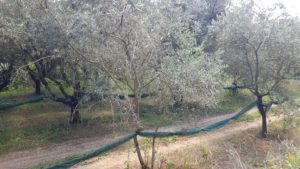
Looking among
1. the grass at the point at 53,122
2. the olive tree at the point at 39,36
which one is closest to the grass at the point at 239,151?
the grass at the point at 53,122

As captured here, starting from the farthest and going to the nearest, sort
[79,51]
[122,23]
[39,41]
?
[39,41] → [79,51] → [122,23]

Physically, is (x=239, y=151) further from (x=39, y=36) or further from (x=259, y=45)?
(x=39, y=36)

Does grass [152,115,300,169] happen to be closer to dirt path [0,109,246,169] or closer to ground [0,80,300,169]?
ground [0,80,300,169]

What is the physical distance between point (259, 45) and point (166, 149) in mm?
5993

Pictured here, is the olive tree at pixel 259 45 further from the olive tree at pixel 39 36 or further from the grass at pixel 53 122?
the olive tree at pixel 39 36

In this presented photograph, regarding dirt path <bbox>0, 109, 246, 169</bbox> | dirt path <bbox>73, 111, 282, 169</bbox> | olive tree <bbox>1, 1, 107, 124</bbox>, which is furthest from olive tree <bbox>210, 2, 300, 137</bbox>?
olive tree <bbox>1, 1, 107, 124</bbox>

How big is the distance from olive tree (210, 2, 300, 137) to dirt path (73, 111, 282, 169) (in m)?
1.84

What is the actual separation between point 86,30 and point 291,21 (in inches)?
378

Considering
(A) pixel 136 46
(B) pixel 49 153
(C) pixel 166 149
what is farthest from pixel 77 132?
(A) pixel 136 46

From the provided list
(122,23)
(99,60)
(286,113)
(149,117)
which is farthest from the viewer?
(149,117)

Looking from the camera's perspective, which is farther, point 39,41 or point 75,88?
point 75,88

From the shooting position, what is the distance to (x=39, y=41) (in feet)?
52.6

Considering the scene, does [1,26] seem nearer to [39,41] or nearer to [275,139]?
[39,41]

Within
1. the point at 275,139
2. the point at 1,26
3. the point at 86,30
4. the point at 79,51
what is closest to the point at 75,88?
the point at 1,26
